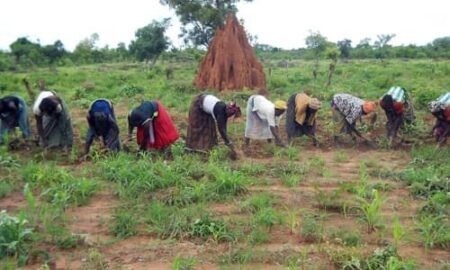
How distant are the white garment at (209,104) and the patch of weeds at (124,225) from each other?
2.63 m

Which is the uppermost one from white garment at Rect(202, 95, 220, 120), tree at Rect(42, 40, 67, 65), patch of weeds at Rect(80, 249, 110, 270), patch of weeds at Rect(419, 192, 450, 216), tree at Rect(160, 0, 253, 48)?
tree at Rect(160, 0, 253, 48)

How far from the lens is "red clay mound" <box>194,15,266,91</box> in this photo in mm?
15633

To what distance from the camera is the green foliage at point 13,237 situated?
432 centimetres

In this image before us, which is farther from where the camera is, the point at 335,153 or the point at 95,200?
the point at 335,153

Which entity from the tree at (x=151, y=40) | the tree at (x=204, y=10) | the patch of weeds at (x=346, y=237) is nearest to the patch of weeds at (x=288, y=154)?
the patch of weeds at (x=346, y=237)

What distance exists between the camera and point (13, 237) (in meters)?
4.44

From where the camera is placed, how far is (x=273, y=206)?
5.53 m

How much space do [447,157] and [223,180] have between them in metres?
3.72

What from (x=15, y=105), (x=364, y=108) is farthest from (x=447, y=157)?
(x=15, y=105)

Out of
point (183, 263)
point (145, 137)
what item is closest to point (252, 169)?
point (145, 137)

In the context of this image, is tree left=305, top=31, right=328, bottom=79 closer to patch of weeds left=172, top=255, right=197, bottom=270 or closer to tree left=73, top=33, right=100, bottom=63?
tree left=73, top=33, right=100, bottom=63

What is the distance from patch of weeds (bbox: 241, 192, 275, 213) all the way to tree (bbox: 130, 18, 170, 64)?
26524 mm

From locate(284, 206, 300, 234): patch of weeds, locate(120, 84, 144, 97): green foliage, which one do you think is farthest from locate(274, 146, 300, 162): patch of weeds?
locate(120, 84, 144, 97): green foliage

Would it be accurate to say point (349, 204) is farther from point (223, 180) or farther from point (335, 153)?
point (335, 153)
